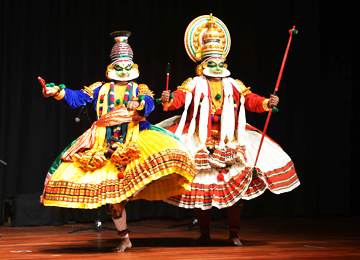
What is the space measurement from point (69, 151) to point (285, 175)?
1.69 meters

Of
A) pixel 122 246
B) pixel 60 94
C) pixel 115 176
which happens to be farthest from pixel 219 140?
pixel 60 94

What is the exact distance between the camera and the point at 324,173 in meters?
6.62

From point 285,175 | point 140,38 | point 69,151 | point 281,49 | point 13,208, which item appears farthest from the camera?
point 281,49

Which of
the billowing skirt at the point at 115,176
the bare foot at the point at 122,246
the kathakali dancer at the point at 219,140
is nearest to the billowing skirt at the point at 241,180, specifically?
the kathakali dancer at the point at 219,140

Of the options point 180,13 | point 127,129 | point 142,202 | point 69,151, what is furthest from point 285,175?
point 180,13

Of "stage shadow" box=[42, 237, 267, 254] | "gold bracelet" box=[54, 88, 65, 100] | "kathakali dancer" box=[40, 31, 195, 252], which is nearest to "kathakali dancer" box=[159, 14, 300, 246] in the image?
"stage shadow" box=[42, 237, 267, 254]

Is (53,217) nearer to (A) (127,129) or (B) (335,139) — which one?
(A) (127,129)

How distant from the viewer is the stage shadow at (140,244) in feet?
12.4

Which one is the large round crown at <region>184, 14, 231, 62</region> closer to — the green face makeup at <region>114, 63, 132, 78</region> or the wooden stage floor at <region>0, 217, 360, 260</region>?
the green face makeup at <region>114, 63, 132, 78</region>

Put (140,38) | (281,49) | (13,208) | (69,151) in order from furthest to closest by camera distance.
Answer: (281,49) → (140,38) → (13,208) → (69,151)

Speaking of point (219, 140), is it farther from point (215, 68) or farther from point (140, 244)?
point (140, 244)

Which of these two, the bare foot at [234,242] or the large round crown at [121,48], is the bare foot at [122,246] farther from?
the large round crown at [121,48]

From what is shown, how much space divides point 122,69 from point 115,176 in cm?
84

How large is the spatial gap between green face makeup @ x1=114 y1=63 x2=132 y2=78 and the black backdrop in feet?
6.92
